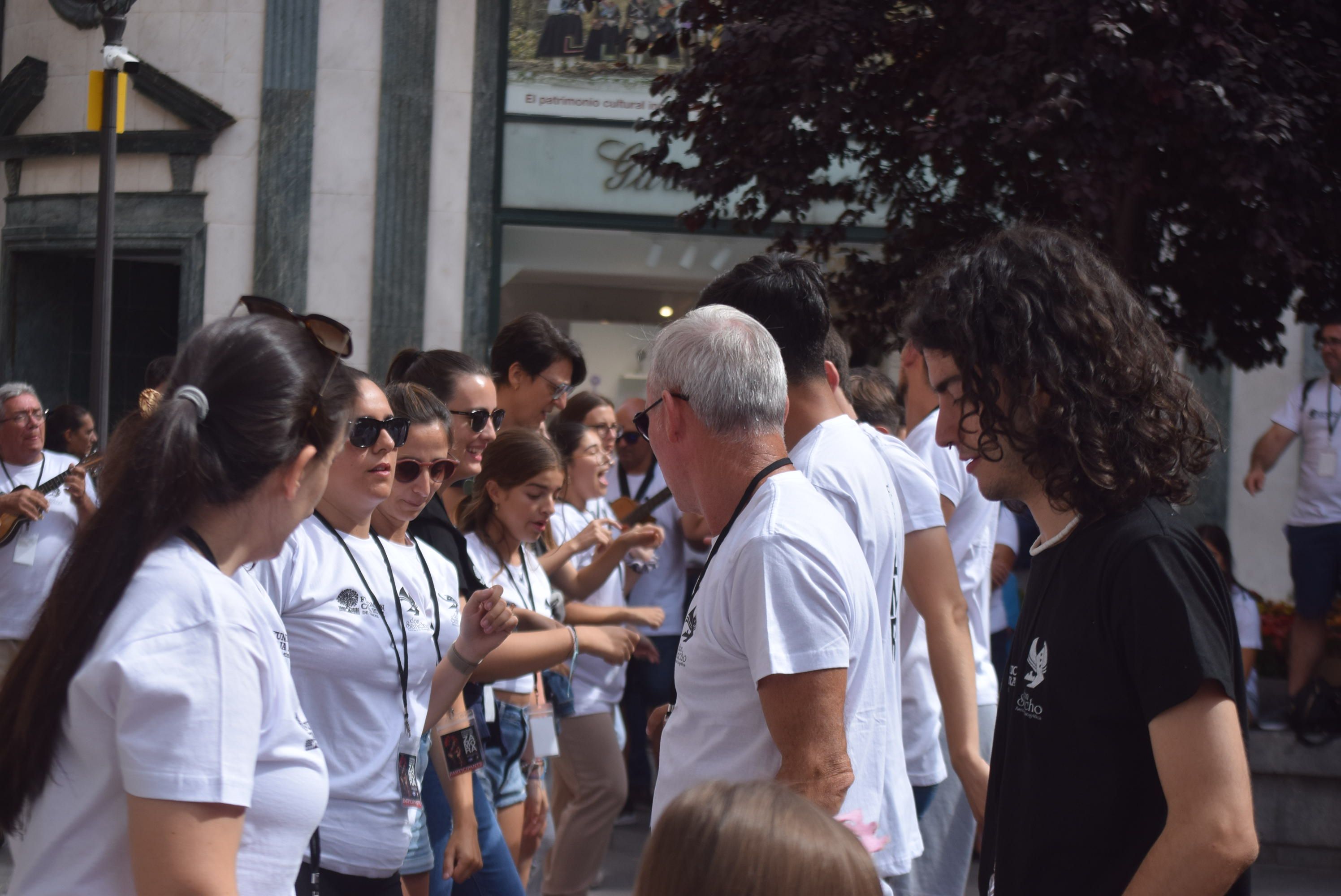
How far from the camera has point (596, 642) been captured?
167 inches

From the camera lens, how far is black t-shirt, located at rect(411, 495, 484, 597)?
12.3ft

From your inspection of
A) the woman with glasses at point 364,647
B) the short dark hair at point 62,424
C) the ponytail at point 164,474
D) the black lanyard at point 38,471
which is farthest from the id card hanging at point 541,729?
the short dark hair at point 62,424

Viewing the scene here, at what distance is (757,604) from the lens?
7.40ft

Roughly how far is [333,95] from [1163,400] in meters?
10.9

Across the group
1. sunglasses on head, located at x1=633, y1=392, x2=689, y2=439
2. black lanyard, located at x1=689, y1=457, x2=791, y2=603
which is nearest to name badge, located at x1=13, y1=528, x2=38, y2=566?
sunglasses on head, located at x1=633, y1=392, x2=689, y2=439

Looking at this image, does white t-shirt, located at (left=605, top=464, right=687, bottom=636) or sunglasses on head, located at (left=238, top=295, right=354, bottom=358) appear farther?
white t-shirt, located at (left=605, top=464, right=687, bottom=636)

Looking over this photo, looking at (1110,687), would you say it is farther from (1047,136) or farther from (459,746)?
(1047,136)

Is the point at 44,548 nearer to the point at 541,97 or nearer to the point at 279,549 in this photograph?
the point at 279,549

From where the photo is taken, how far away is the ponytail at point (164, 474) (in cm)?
167

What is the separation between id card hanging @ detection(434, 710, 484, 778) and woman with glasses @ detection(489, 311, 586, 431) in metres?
1.59

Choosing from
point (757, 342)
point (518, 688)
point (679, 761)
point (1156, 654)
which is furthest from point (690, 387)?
point (518, 688)

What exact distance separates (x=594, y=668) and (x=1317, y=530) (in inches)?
154

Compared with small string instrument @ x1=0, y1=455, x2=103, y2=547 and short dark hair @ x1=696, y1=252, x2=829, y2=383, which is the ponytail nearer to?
short dark hair @ x1=696, y1=252, x2=829, y2=383

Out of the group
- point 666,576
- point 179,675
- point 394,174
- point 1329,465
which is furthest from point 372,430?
point 394,174
